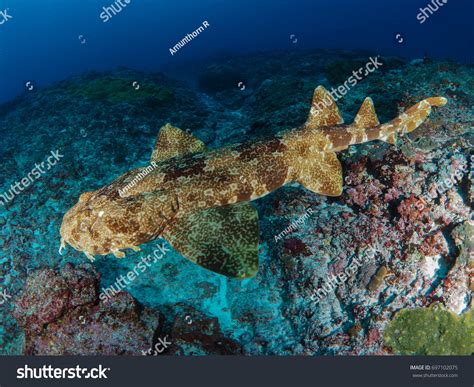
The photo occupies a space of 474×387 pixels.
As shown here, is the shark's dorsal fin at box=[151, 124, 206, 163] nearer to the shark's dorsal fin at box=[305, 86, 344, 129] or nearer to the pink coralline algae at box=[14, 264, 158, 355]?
the shark's dorsal fin at box=[305, 86, 344, 129]

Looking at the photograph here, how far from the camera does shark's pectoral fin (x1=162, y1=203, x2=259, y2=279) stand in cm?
525

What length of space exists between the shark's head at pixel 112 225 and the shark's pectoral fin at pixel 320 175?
11.2 ft

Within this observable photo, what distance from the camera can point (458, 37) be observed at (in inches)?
3105

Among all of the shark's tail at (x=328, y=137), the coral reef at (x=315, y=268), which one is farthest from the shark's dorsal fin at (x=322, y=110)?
the coral reef at (x=315, y=268)

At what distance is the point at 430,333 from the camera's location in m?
5.65

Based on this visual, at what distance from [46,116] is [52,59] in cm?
8506

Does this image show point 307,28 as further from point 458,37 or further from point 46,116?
point 46,116

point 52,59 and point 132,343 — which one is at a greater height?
point 52,59

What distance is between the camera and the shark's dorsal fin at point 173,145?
7.66 metres

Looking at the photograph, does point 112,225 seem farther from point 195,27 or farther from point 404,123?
point 195,27

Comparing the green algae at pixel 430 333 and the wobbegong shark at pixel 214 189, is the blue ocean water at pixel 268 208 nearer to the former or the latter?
the green algae at pixel 430 333

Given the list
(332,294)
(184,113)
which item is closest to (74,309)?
(332,294)

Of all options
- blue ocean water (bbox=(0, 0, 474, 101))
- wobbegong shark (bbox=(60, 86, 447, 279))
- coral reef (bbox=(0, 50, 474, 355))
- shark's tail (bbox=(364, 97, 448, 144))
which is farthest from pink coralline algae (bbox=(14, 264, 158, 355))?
blue ocean water (bbox=(0, 0, 474, 101))

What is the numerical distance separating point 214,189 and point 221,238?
116cm
